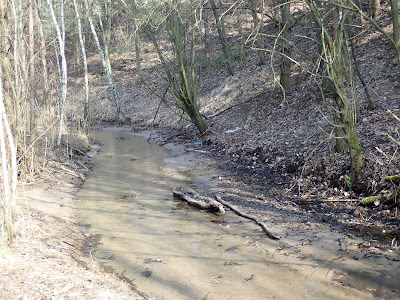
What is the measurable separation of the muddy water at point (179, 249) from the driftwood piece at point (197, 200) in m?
0.16

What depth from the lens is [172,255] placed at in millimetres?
5930

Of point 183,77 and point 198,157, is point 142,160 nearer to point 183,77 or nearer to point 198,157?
point 198,157

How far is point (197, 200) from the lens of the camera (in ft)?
26.5

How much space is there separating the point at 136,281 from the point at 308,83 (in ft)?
35.5

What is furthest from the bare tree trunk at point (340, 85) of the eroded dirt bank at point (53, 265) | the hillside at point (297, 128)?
the eroded dirt bank at point (53, 265)

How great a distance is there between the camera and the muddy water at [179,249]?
4895mm

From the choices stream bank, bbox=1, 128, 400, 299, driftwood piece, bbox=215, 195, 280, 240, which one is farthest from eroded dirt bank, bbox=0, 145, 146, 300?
driftwood piece, bbox=215, 195, 280, 240

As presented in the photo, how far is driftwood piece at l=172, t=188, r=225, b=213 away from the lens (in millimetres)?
7656

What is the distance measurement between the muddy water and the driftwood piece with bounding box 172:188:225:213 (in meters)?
0.16

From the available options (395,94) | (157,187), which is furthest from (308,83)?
(157,187)

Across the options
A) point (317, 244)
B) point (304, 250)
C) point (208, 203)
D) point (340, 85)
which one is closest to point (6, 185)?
point (208, 203)

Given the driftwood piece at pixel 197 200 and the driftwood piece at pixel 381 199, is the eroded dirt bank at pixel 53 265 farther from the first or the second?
the driftwood piece at pixel 381 199

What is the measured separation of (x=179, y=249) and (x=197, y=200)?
2049 millimetres

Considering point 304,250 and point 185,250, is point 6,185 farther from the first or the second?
point 304,250
